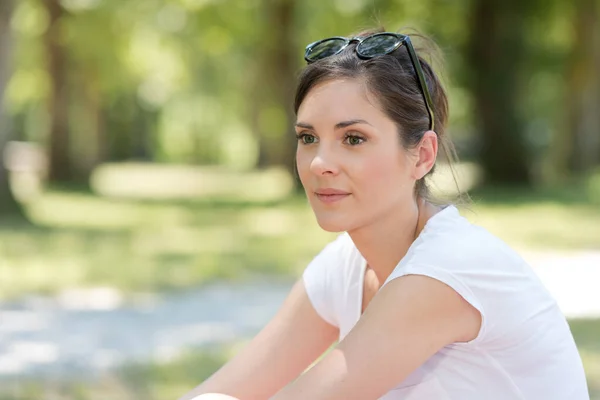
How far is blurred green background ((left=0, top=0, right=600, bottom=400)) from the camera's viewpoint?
834 centimetres

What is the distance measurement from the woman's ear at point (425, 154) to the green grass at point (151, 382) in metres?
2.71

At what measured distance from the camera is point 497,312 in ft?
7.58

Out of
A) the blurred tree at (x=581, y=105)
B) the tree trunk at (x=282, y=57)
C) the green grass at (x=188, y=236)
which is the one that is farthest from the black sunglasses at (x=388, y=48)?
the blurred tree at (x=581, y=105)

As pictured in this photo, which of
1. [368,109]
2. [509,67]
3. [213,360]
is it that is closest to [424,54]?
[368,109]

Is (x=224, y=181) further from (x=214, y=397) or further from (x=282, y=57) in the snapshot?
(x=214, y=397)

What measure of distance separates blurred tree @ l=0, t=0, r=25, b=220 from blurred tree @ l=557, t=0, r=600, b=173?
1608cm

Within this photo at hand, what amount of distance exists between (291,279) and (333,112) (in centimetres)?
628

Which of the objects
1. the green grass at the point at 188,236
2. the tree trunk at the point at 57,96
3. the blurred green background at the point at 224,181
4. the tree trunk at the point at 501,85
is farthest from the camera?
the tree trunk at the point at 57,96

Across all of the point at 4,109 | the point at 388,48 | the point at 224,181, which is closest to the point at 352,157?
the point at 388,48

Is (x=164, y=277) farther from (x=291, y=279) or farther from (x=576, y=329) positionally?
(x=576, y=329)

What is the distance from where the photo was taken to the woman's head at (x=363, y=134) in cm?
246

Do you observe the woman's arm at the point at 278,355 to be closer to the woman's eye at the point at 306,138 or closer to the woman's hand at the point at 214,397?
the woman's hand at the point at 214,397

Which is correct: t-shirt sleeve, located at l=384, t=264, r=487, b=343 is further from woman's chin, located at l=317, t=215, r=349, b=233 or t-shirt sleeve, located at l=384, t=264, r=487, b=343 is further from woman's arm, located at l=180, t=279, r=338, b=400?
woman's arm, located at l=180, t=279, r=338, b=400

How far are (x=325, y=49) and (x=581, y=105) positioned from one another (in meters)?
25.0
